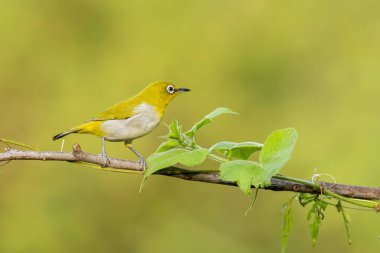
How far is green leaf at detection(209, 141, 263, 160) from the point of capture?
1.23m

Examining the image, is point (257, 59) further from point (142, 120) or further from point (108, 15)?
point (142, 120)

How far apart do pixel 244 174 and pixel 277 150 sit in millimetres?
66

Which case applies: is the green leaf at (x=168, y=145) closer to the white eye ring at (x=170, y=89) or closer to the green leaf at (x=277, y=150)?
the green leaf at (x=277, y=150)

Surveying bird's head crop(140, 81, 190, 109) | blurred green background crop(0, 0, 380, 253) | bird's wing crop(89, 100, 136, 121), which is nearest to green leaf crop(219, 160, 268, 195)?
bird's wing crop(89, 100, 136, 121)

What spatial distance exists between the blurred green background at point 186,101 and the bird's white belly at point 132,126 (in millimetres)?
1703

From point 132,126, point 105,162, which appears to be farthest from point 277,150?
point 132,126

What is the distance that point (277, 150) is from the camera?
1163mm

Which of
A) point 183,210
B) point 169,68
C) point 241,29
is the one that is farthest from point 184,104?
point 241,29

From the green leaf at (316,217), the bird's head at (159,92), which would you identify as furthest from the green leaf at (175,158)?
the bird's head at (159,92)

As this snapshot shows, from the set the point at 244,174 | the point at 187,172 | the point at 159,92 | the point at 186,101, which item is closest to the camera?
the point at 244,174

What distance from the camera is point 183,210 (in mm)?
4520

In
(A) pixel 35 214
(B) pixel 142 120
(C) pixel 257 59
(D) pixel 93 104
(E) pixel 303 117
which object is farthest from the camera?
(C) pixel 257 59

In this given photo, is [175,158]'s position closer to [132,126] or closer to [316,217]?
[316,217]

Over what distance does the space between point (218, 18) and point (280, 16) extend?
1.51ft
